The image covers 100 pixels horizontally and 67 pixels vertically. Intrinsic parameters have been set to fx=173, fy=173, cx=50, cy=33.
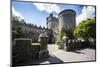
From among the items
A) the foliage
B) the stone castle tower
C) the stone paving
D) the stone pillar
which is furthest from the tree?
the foliage

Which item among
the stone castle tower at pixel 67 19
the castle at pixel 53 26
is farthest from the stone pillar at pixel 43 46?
the stone castle tower at pixel 67 19

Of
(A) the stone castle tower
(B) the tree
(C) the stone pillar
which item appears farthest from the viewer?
(B) the tree

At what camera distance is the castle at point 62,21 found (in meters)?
2.62

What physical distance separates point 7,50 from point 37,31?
0.51 metres

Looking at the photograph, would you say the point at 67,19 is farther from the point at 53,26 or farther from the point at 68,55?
the point at 68,55

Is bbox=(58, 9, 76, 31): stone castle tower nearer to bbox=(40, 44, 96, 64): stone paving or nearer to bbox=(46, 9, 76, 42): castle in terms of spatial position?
bbox=(46, 9, 76, 42): castle

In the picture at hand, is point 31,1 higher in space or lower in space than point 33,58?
higher

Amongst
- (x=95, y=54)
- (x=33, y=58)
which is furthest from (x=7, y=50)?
(x=95, y=54)

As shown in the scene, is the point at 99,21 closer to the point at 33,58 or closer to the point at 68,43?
the point at 68,43

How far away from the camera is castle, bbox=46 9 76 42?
2.62m

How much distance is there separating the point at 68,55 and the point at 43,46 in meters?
0.44

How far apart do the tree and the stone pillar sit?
0.57m

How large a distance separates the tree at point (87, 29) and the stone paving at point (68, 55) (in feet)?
0.79

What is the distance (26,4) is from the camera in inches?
98.7
